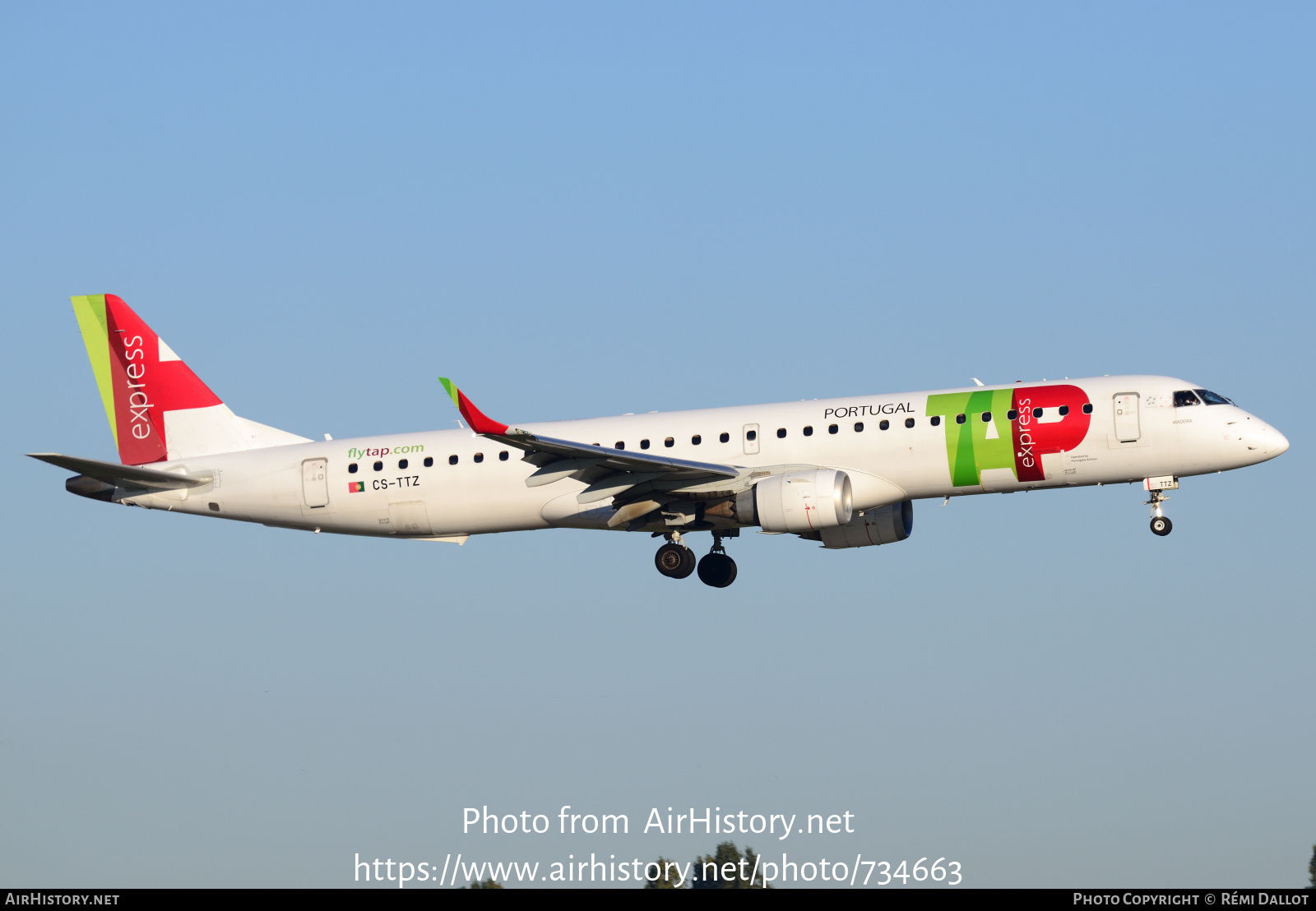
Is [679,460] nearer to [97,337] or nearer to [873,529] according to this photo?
[873,529]

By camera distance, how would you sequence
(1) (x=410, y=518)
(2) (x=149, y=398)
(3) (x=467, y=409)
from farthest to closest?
(2) (x=149, y=398) → (1) (x=410, y=518) → (3) (x=467, y=409)

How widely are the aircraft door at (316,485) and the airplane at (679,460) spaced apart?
0.05m

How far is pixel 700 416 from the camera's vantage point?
46906 millimetres

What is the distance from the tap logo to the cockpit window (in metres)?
2.83

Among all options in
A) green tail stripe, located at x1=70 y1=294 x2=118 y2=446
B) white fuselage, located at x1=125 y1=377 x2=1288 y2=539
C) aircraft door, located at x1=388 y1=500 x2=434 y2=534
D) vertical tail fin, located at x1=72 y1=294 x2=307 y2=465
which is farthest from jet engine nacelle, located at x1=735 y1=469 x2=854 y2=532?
green tail stripe, located at x1=70 y1=294 x2=118 y2=446

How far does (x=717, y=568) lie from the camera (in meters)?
49.1

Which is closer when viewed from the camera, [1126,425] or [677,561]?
[1126,425]

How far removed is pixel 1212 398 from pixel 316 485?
2374 cm

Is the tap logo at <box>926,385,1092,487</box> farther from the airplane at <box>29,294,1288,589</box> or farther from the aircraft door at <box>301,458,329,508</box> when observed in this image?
the aircraft door at <box>301,458,329,508</box>

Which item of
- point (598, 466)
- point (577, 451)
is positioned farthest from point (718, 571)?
point (577, 451)

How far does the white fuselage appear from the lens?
43.7 meters
